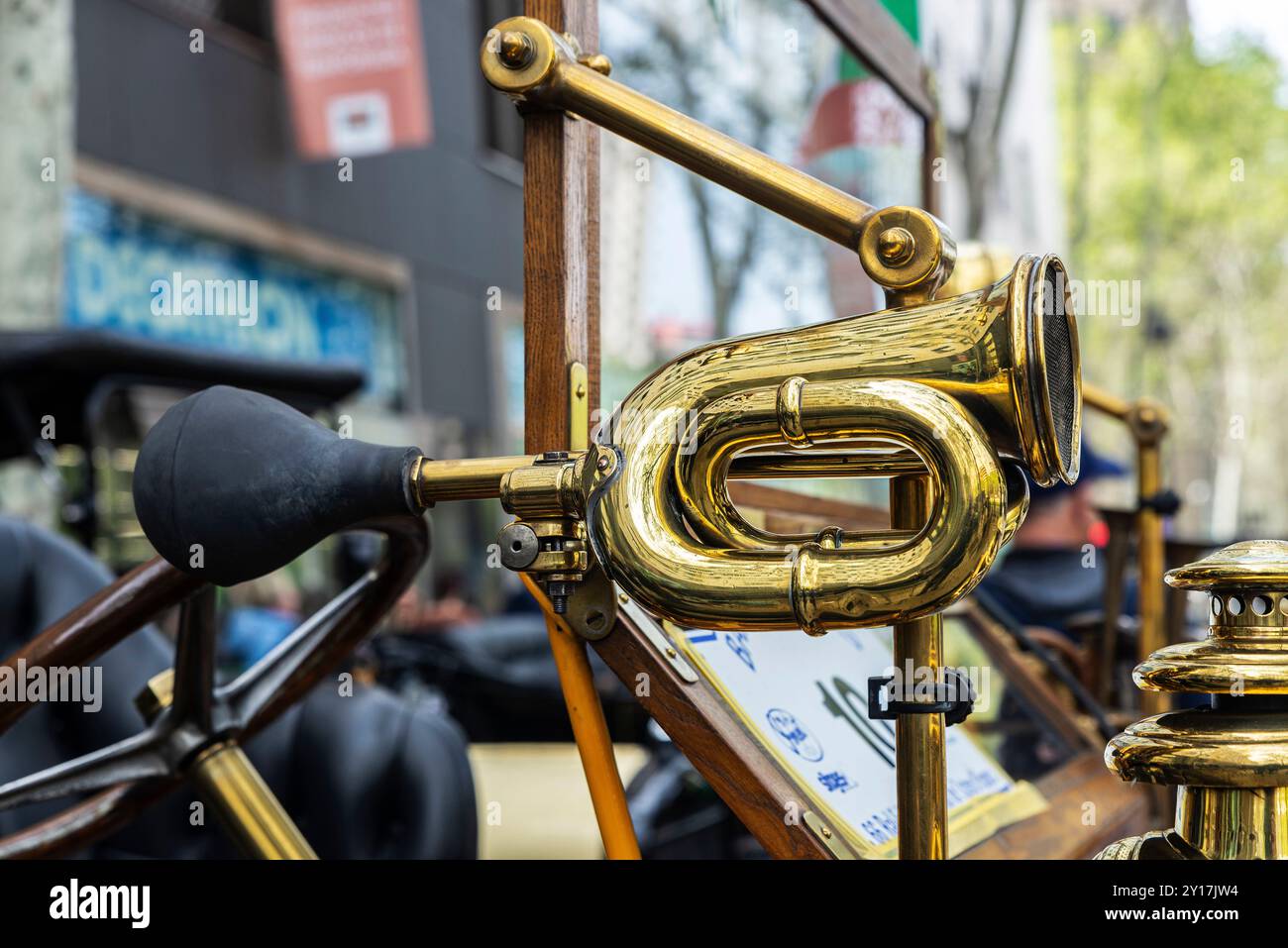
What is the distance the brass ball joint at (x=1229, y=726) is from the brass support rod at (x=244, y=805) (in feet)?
2.23

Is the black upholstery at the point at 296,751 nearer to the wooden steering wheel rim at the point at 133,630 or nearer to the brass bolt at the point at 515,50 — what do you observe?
the wooden steering wheel rim at the point at 133,630

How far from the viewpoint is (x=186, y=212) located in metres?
10.1

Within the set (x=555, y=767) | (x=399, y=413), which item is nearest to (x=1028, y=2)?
(x=555, y=767)

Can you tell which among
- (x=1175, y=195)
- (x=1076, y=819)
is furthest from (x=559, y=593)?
(x=1175, y=195)

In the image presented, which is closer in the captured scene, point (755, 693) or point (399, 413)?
point (755, 693)

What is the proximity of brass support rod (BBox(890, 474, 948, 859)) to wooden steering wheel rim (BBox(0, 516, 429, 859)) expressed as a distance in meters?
0.36

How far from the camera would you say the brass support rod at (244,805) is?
1065 millimetres

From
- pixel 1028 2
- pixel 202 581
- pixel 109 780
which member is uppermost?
pixel 1028 2

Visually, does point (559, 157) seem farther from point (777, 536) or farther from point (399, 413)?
point (399, 413)

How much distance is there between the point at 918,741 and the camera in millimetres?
844

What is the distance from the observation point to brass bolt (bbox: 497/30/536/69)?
2.92ft

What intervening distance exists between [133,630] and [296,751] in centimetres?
92

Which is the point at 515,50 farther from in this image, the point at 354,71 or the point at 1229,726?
the point at 354,71
